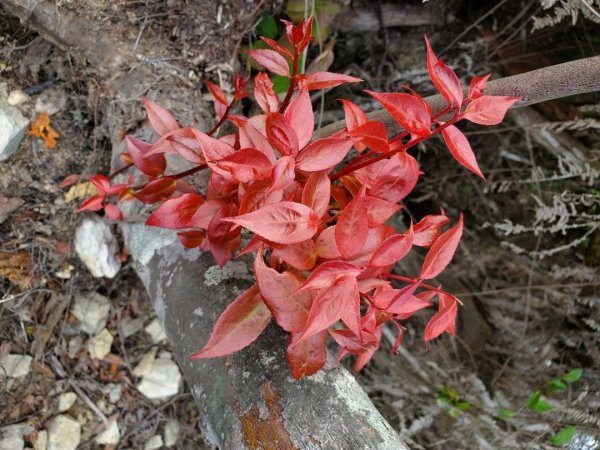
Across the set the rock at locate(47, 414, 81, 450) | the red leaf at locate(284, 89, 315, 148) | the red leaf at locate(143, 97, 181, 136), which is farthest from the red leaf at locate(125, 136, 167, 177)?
the rock at locate(47, 414, 81, 450)

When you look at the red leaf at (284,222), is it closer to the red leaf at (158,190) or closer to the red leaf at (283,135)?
the red leaf at (283,135)

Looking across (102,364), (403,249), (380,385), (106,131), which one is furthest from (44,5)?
(380,385)

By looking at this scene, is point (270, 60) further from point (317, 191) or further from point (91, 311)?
point (91, 311)

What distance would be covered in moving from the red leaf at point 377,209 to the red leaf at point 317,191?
0.27 feet

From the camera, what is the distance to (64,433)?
5.41ft

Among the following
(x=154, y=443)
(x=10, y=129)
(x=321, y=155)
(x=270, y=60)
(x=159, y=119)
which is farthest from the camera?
(x=154, y=443)

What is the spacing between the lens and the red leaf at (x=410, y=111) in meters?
0.86

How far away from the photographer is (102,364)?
1.77m

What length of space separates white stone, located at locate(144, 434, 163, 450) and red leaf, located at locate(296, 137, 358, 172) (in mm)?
1285

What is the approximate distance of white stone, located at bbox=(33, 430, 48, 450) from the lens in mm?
1602

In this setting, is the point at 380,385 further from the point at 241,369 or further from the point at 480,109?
the point at 480,109

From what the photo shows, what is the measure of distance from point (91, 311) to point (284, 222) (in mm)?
1146

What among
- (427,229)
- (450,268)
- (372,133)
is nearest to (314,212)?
(372,133)

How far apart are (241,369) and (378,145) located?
531 millimetres
